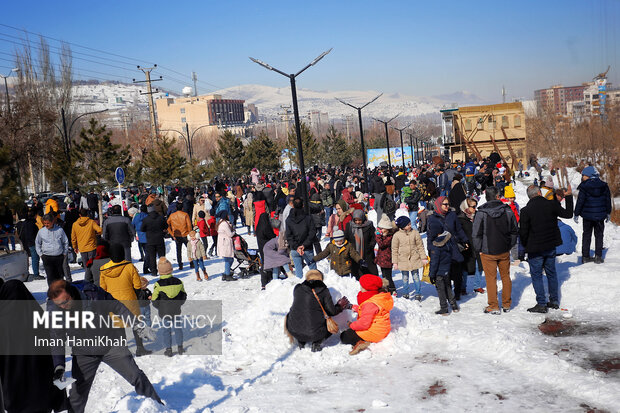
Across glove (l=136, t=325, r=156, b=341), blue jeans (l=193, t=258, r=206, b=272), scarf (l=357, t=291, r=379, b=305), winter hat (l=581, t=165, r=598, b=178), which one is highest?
winter hat (l=581, t=165, r=598, b=178)

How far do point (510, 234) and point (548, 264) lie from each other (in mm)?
723

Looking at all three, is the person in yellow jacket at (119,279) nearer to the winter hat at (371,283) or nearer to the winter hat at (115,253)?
the winter hat at (115,253)

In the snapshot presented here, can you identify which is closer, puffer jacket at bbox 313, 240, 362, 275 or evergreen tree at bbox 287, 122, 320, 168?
puffer jacket at bbox 313, 240, 362, 275

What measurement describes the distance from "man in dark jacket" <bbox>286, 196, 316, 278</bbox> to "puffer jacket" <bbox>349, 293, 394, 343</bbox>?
11.7 ft

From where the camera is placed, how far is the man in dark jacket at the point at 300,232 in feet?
38.3

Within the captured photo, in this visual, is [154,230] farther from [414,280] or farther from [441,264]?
[441,264]

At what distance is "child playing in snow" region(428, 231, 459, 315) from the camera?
9.49 meters

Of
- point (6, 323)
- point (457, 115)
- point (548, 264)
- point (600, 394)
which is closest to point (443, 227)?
point (548, 264)

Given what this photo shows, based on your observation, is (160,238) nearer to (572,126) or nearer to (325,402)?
(325,402)

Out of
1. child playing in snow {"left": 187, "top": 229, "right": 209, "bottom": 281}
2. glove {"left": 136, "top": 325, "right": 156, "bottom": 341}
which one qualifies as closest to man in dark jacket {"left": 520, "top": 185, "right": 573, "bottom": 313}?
glove {"left": 136, "top": 325, "right": 156, "bottom": 341}

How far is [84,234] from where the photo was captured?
12930 mm

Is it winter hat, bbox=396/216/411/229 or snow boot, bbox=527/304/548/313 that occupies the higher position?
winter hat, bbox=396/216/411/229

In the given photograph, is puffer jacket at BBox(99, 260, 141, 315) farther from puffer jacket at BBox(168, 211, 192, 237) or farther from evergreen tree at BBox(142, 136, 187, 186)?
evergreen tree at BBox(142, 136, 187, 186)

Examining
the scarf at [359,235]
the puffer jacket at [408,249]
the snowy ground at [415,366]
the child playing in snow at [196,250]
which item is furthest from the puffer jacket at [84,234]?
the puffer jacket at [408,249]
